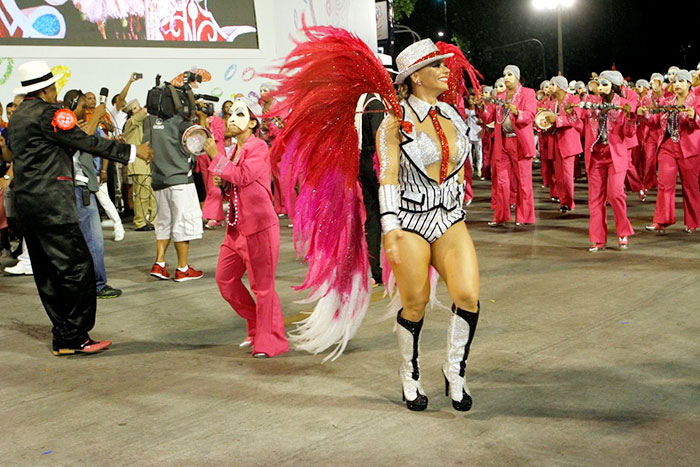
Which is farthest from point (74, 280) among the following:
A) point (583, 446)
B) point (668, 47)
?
point (668, 47)

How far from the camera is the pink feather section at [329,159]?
189 inches

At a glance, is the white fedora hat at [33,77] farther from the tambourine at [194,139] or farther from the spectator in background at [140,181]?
the spectator in background at [140,181]

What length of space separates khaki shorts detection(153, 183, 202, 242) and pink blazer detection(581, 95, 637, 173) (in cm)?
440

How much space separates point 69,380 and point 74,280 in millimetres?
806

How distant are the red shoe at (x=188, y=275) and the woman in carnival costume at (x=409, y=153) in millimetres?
4235

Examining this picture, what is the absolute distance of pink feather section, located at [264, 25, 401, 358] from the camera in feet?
15.7

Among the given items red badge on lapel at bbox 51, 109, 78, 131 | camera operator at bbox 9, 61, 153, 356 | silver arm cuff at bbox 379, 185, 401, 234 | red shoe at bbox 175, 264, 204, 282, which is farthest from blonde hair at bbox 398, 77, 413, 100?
red shoe at bbox 175, 264, 204, 282

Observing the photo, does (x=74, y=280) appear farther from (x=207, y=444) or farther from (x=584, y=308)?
(x=584, y=308)

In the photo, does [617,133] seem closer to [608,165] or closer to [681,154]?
[608,165]

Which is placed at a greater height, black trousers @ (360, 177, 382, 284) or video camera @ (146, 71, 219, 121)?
video camera @ (146, 71, 219, 121)

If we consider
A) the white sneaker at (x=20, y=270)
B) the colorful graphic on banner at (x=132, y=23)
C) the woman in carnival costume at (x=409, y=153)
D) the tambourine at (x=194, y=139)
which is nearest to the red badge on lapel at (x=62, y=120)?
the tambourine at (x=194, y=139)

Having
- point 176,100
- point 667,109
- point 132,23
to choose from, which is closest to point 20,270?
point 176,100

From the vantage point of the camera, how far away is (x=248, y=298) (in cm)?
625

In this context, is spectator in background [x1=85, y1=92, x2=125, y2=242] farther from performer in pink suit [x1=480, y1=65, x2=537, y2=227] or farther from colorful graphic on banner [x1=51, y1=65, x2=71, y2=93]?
Result: performer in pink suit [x1=480, y1=65, x2=537, y2=227]
